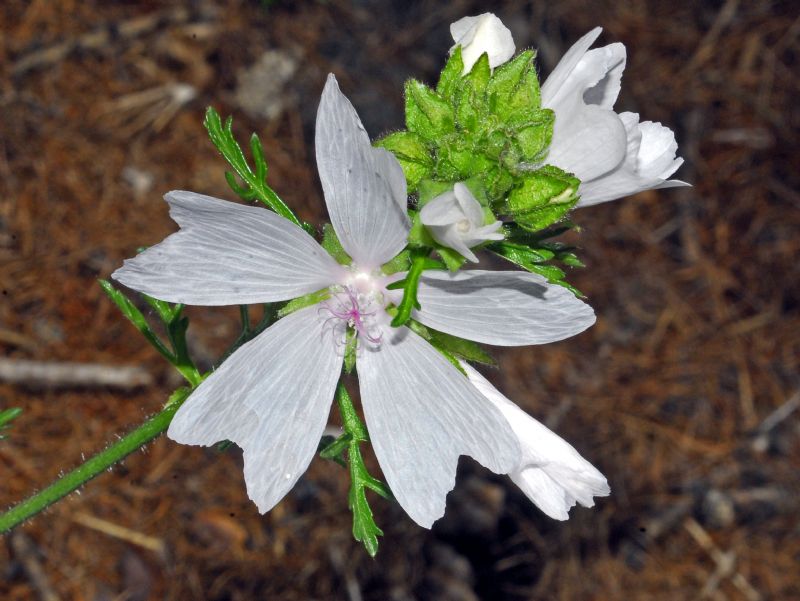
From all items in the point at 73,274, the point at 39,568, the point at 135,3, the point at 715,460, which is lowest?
the point at 715,460

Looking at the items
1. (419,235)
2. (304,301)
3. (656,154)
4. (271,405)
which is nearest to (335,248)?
(304,301)

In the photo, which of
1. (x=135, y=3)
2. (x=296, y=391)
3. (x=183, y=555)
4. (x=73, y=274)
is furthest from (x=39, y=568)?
(x=135, y=3)

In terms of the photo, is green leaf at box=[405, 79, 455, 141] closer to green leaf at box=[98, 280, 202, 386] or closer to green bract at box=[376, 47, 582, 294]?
green bract at box=[376, 47, 582, 294]

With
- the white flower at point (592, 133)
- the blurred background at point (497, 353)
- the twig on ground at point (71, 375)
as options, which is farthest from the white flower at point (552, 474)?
the twig on ground at point (71, 375)

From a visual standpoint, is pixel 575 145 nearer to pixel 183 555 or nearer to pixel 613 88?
pixel 613 88

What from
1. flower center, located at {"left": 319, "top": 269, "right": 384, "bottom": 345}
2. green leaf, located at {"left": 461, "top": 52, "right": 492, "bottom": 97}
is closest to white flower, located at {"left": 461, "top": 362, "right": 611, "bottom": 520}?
flower center, located at {"left": 319, "top": 269, "right": 384, "bottom": 345}

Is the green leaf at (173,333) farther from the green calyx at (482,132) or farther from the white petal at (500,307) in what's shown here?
the green calyx at (482,132)
